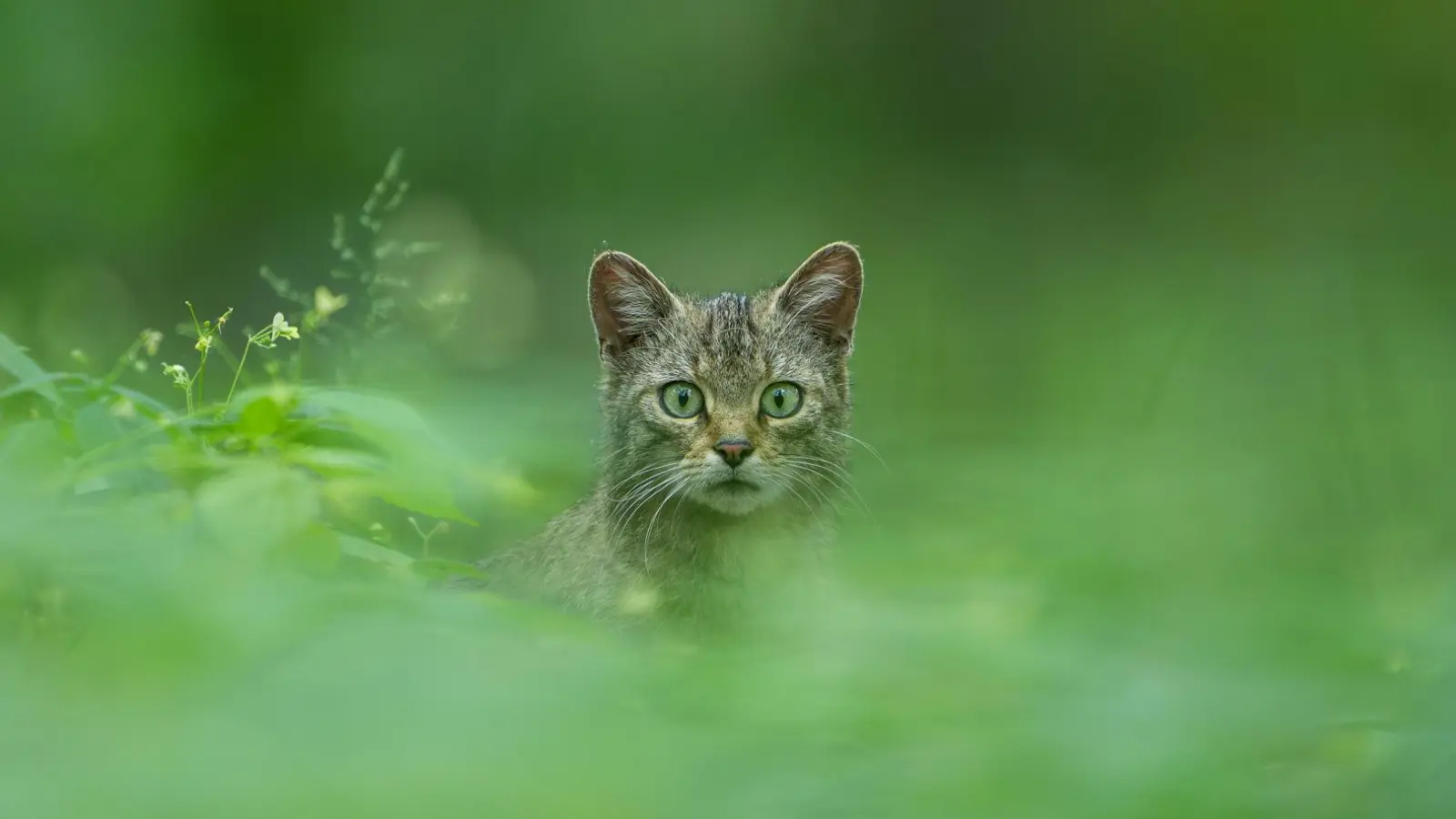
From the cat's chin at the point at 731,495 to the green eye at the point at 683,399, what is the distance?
0.33m

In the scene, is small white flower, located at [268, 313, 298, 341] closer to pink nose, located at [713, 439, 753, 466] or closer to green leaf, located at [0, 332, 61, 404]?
green leaf, located at [0, 332, 61, 404]

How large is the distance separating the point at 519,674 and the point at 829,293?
3274mm

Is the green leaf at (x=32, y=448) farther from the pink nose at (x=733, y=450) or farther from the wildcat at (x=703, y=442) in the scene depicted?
the pink nose at (x=733, y=450)

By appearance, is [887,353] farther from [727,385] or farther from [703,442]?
[703,442]

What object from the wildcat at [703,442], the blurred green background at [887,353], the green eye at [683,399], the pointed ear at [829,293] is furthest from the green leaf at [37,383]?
the pointed ear at [829,293]

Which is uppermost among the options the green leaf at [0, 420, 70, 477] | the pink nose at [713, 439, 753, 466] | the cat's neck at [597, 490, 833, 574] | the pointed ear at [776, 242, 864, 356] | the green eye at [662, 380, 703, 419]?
the pointed ear at [776, 242, 864, 356]

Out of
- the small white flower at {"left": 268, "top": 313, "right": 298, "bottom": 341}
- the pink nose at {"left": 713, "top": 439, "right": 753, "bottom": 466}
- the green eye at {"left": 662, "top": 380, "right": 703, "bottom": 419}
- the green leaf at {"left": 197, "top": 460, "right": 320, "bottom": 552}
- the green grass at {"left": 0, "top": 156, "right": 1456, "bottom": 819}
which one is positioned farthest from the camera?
the green eye at {"left": 662, "top": 380, "right": 703, "bottom": 419}

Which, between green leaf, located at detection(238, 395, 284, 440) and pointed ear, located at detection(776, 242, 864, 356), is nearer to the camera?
green leaf, located at detection(238, 395, 284, 440)

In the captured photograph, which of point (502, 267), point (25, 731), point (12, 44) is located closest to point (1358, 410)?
point (25, 731)

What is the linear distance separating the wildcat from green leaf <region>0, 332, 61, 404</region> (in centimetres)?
159

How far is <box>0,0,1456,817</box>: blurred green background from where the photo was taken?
1.66 m

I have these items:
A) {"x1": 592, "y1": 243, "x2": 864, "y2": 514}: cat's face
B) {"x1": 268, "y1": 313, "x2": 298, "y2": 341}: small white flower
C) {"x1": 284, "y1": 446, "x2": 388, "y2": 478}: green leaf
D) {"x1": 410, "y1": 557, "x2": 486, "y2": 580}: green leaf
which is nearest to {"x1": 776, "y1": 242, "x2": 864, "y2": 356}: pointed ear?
{"x1": 592, "y1": 243, "x2": 864, "y2": 514}: cat's face

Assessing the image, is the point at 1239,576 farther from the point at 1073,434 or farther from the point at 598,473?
the point at 1073,434

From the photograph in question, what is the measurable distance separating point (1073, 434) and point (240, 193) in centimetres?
753
